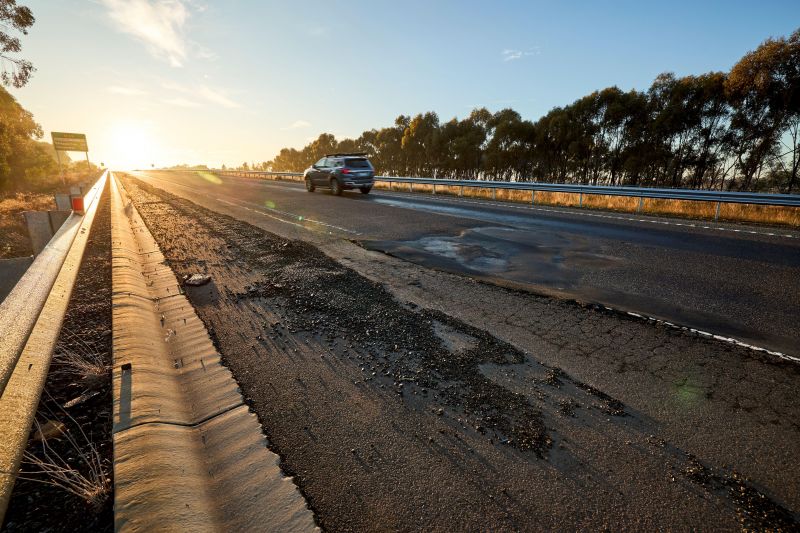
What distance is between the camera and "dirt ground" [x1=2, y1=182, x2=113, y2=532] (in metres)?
1.50

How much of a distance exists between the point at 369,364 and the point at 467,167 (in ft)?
188

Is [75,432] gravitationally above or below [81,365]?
below

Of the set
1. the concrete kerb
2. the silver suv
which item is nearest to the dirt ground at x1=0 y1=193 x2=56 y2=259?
the concrete kerb

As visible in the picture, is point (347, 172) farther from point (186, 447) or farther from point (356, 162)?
point (186, 447)

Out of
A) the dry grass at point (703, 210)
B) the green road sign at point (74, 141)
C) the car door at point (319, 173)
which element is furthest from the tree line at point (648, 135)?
the green road sign at point (74, 141)

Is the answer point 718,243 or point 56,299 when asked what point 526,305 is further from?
point 718,243

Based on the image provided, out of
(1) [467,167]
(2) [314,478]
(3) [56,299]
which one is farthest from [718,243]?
(1) [467,167]

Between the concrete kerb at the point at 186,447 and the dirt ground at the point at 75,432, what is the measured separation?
9cm

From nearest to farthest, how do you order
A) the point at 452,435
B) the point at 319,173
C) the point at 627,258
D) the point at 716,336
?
1. the point at 452,435
2. the point at 716,336
3. the point at 627,258
4. the point at 319,173

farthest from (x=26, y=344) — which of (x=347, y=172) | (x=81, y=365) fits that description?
(x=347, y=172)

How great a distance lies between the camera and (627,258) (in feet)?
20.3

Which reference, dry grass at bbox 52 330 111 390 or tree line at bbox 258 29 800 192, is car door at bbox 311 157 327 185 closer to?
dry grass at bbox 52 330 111 390

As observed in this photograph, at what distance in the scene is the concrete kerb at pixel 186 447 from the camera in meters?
1.55

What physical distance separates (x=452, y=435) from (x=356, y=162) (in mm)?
16782
